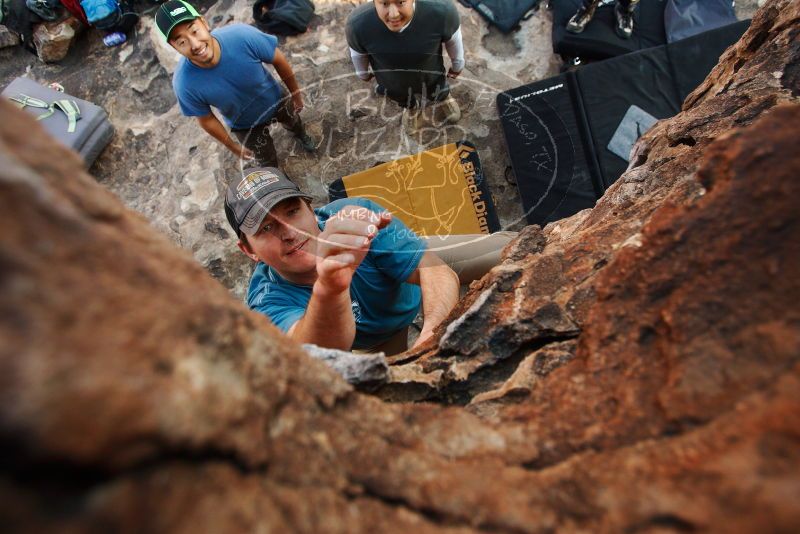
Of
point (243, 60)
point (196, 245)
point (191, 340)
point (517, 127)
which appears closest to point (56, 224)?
point (191, 340)

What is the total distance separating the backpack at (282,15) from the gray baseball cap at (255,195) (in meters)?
2.17

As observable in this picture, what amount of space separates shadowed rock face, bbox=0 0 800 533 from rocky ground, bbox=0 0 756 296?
192 cm

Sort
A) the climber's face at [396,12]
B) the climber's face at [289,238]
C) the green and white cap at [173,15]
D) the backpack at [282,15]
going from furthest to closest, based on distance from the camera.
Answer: the backpack at [282,15] → the green and white cap at [173,15] → the climber's face at [396,12] → the climber's face at [289,238]

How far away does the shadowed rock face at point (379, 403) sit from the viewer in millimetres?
430

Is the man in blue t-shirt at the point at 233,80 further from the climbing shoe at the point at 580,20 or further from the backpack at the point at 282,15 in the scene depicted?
the climbing shoe at the point at 580,20

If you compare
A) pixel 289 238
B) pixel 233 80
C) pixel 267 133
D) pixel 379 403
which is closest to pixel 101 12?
pixel 233 80

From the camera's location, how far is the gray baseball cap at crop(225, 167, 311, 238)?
1.88 meters

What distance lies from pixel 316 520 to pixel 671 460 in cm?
46

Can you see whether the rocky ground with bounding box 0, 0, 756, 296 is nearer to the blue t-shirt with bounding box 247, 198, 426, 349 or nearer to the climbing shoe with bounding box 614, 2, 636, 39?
the climbing shoe with bounding box 614, 2, 636, 39

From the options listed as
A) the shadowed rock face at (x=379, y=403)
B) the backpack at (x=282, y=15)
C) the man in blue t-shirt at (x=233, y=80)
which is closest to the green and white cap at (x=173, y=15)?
the man in blue t-shirt at (x=233, y=80)

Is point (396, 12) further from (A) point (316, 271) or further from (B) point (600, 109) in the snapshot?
(B) point (600, 109)

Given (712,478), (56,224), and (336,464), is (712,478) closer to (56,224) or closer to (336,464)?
(336,464)

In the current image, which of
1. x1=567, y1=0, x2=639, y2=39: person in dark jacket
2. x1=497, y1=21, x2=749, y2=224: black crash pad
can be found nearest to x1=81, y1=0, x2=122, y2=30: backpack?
x1=497, y1=21, x2=749, y2=224: black crash pad

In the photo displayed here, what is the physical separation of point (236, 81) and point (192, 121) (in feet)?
4.69
